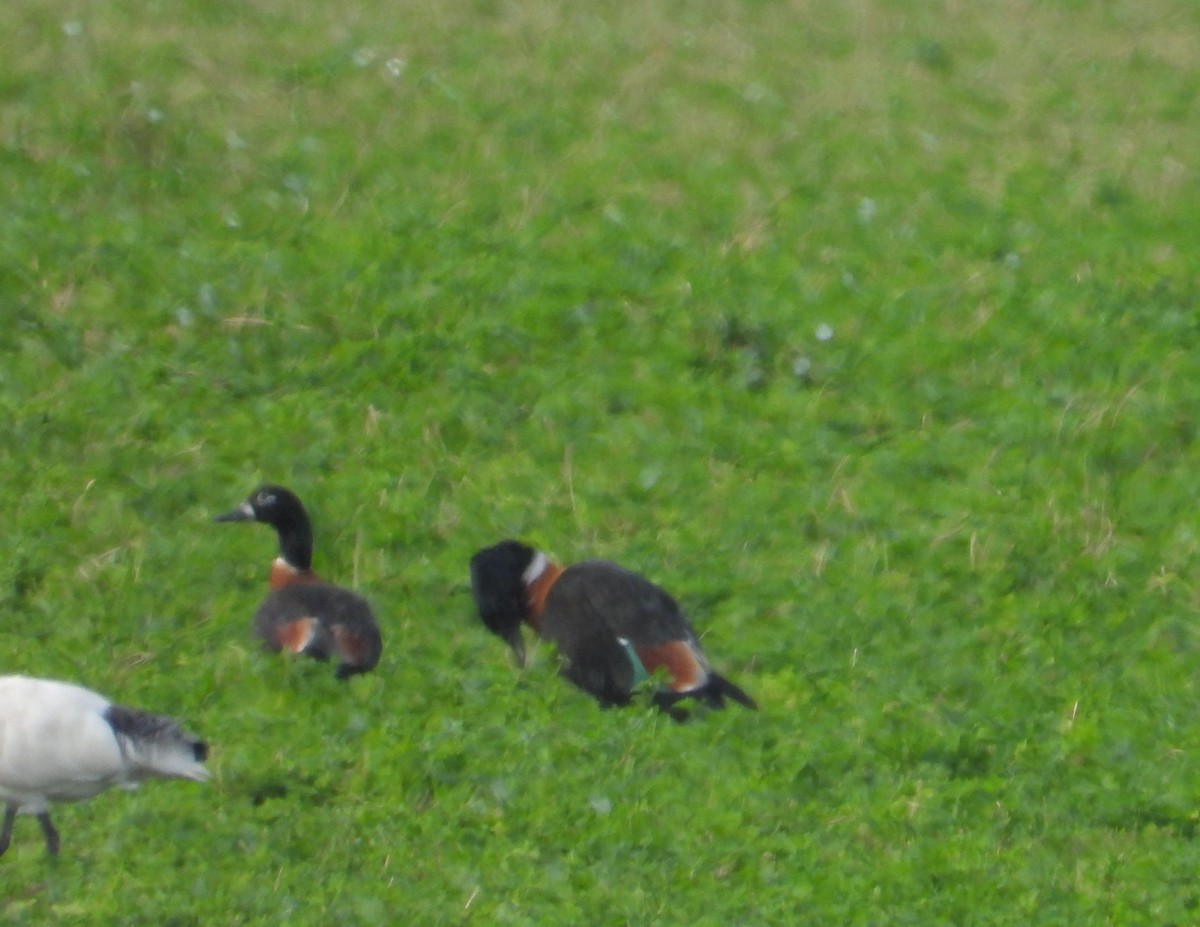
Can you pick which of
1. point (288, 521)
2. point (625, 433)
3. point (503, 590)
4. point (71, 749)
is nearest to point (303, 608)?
point (288, 521)

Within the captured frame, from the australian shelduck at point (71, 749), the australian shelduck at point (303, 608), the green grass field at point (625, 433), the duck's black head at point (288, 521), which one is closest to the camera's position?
the australian shelduck at point (71, 749)

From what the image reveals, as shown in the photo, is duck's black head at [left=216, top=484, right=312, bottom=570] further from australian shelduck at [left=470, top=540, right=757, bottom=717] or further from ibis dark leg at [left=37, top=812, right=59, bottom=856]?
ibis dark leg at [left=37, top=812, right=59, bottom=856]

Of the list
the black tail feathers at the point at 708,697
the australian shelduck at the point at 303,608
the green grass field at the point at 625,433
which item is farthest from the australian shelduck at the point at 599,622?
the australian shelduck at the point at 303,608

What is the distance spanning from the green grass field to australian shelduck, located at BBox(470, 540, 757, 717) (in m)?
0.18

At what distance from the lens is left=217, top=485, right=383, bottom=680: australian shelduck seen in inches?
286

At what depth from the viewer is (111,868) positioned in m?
5.89

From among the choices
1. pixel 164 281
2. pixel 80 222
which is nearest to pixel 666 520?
pixel 164 281

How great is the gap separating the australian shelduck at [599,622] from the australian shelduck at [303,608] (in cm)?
54

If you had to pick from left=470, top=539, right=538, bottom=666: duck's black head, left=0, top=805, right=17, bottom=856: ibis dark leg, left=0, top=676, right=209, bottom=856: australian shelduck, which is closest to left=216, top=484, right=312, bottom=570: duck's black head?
left=470, top=539, right=538, bottom=666: duck's black head

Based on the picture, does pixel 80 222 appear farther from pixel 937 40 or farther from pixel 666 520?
pixel 937 40

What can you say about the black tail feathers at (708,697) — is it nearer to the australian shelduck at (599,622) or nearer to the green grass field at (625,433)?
the australian shelduck at (599,622)

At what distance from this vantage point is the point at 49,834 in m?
6.04

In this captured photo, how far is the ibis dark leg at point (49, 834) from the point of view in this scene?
6016 millimetres

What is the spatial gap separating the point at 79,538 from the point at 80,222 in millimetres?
2735
